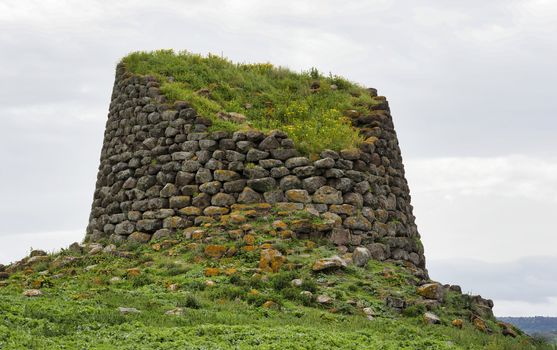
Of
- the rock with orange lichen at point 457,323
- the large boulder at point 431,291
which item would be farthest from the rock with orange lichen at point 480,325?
the large boulder at point 431,291

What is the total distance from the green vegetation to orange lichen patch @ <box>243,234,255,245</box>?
287cm

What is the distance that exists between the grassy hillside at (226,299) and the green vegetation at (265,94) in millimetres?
2958

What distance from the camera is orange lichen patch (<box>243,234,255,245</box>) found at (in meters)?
14.7

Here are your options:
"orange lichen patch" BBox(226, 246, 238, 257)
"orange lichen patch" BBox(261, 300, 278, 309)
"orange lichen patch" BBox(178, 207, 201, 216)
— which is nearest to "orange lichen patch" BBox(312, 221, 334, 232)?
"orange lichen patch" BBox(226, 246, 238, 257)

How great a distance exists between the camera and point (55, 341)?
342 inches

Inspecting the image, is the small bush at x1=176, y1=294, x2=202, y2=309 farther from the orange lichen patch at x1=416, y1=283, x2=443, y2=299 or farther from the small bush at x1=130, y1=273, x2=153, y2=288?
the orange lichen patch at x1=416, y1=283, x2=443, y2=299

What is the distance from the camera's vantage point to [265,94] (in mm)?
19922

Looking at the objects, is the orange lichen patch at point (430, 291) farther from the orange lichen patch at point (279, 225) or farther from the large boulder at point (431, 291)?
the orange lichen patch at point (279, 225)

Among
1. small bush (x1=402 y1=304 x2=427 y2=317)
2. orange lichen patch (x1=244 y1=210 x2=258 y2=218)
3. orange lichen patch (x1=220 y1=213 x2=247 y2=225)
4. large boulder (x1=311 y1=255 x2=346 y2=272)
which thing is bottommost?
small bush (x1=402 y1=304 x2=427 y2=317)

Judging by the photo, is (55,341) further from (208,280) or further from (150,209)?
(150,209)

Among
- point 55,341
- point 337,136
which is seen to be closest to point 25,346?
point 55,341

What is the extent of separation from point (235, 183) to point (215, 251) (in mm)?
2207

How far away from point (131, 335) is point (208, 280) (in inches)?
160

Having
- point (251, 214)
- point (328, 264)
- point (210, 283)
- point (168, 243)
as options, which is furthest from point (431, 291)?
point (168, 243)
